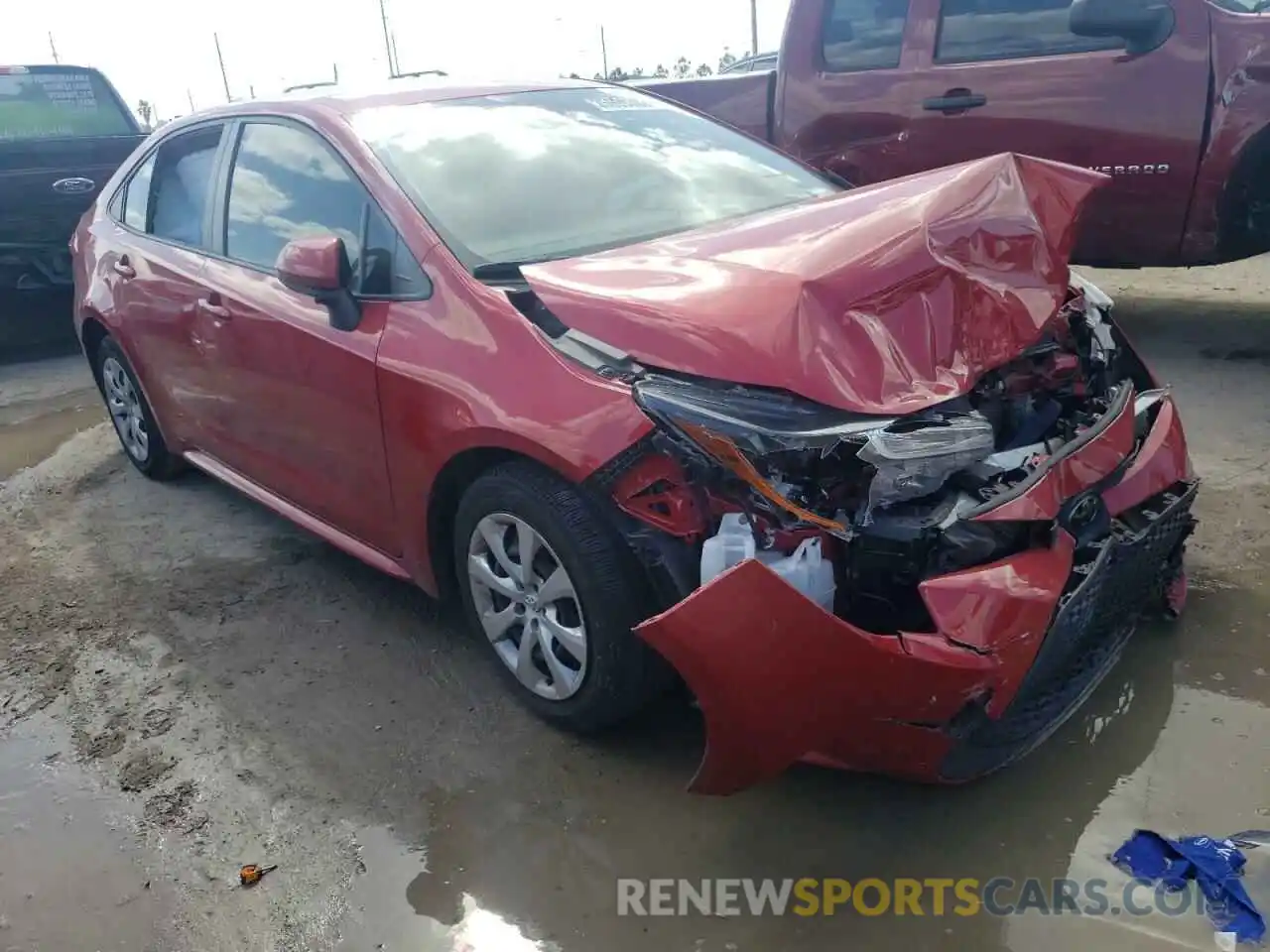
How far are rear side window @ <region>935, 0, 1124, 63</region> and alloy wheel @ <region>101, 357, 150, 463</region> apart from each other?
14.0 ft

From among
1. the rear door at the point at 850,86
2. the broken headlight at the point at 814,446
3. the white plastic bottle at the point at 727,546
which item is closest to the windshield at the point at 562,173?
the broken headlight at the point at 814,446

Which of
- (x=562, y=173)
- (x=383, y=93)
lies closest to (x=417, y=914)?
(x=562, y=173)

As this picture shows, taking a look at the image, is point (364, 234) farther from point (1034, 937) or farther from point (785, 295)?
point (1034, 937)

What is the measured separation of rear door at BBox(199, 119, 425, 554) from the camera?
3.03m

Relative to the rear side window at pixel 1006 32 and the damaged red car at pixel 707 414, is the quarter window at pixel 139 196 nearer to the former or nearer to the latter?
the damaged red car at pixel 707 414

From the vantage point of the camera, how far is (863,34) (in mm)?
5641

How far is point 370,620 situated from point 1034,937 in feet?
7.36

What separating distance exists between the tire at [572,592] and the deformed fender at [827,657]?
1.32 feet

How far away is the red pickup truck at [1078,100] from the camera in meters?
4.76

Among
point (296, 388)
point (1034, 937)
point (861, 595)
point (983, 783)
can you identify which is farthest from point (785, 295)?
point (296, 388)

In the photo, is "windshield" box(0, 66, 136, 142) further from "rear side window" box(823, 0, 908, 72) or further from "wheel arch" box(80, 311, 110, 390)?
"rear side window" box(823, 0, 908, 72)

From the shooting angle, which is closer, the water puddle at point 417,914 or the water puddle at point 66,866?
the water puddle at point 417,914

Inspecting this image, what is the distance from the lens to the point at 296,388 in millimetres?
3301

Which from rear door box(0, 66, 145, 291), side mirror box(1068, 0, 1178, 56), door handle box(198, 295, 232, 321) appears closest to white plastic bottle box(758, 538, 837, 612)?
door handle box(198, 295, 232, 321)
